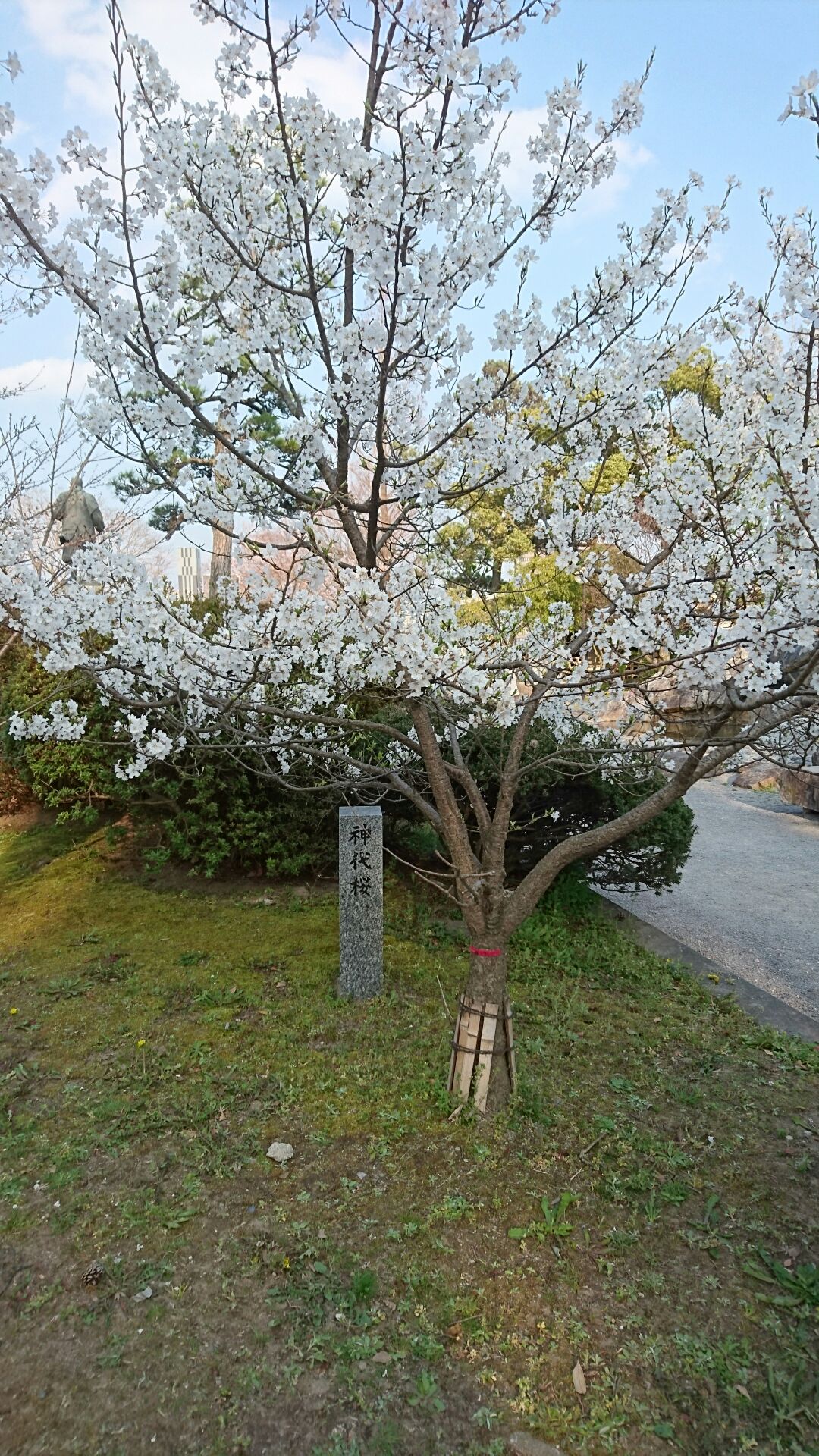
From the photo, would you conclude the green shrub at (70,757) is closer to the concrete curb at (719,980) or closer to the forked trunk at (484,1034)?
the forked trunk at (484,1034)

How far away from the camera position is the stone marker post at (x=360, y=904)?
12.9 feet

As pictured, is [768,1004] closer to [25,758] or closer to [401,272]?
[401,272]

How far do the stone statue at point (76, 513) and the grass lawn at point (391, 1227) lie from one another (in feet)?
17.4

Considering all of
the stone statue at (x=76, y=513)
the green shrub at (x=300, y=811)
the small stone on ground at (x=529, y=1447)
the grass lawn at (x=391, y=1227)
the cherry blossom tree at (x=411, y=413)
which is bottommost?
the small stone on ground at (x=529, y=1447)

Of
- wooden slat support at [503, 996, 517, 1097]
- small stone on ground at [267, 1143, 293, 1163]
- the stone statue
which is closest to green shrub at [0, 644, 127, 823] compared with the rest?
the stone statue

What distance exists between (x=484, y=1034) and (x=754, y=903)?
15.2 ft

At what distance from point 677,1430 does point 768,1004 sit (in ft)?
9.01

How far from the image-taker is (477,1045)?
283cm

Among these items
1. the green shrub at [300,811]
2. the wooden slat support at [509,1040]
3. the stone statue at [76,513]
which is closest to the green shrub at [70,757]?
the green shrub at [300,811]

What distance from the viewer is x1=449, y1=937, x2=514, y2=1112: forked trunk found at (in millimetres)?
2828

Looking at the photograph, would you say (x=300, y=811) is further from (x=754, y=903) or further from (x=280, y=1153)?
(x=754, y=903)

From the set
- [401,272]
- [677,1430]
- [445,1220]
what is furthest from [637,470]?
[677,1430]

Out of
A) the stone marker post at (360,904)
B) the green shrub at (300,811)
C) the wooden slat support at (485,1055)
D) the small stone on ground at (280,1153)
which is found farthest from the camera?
the green shrub at (300,811)

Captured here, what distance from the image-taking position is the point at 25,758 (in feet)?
19.4
